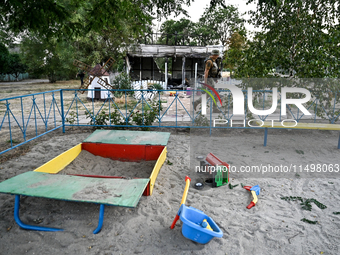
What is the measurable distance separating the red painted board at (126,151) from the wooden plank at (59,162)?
0.37m

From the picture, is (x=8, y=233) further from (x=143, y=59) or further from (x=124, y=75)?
(x=143, y=59)

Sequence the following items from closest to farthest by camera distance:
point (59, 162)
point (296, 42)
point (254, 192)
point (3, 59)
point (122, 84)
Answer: point (254, 192)
point (59, 162)
point (296, 42)
point (122, 84)
point (3, 59)

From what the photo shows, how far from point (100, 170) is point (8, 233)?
187 centimetres

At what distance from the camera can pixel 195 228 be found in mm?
2783

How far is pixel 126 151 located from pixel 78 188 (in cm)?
201

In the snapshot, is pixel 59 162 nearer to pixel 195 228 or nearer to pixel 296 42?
pixel 195 228

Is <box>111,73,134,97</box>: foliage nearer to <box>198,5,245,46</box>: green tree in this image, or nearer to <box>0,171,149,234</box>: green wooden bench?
<box>0,171,149,234</box>: green wooden bench

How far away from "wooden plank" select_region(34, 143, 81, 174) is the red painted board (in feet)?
1.23

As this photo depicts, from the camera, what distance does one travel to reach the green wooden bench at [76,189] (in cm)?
303

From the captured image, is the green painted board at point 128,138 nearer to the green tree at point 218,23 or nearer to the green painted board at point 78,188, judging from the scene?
the green painted board at point 78,188

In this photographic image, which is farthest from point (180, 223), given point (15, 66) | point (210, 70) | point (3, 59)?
point (15, 66)

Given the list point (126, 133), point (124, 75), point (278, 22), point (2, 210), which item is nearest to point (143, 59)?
point (124, 75)

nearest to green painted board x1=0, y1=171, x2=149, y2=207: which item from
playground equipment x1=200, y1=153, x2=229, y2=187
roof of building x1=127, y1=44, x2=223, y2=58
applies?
playground equipment x1=200, y1=153, x2=229, y2=187

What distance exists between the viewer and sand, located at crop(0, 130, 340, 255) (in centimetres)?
286
